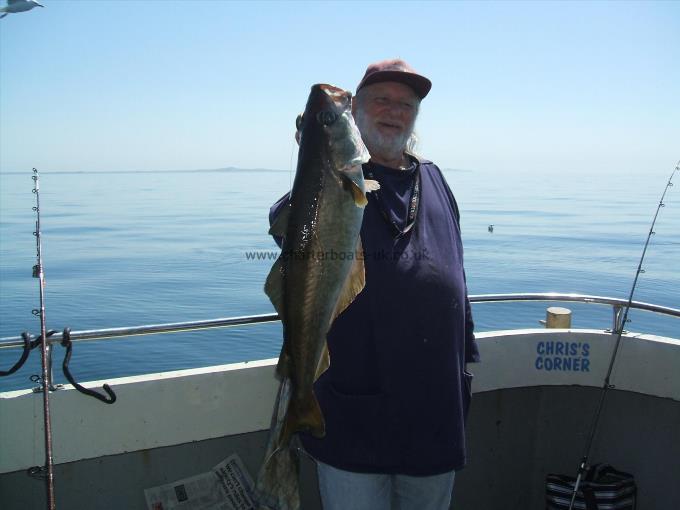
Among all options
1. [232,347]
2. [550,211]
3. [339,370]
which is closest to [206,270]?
[232,347]

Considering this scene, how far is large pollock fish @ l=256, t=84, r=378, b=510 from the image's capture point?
2227 millimetres

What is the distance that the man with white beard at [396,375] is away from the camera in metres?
2.49

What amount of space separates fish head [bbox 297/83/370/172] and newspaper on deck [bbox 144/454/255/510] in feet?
7.69

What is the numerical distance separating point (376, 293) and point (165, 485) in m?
2.07

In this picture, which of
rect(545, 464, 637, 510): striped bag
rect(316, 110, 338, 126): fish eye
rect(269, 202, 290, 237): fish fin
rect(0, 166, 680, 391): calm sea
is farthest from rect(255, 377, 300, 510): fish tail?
rect(0, 166, 680, 391): calm sea

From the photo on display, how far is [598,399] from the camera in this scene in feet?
Result: 13.9

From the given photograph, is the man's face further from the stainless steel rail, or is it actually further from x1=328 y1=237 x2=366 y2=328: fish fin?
the stainless steel rail

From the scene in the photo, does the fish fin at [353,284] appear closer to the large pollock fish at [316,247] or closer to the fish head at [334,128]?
the large pollock fish at [316,247]

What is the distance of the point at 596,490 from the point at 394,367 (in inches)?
89.8

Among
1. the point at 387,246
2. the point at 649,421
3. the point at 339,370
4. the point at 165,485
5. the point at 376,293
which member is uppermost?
the point at 387,246

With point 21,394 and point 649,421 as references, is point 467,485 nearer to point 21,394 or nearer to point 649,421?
point 649,421

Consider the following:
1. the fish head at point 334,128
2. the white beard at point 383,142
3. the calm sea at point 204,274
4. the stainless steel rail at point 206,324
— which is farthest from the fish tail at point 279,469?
the calm sea at point 204,274

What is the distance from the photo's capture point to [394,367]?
2.49m

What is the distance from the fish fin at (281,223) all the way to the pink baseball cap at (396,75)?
3.08 feet
